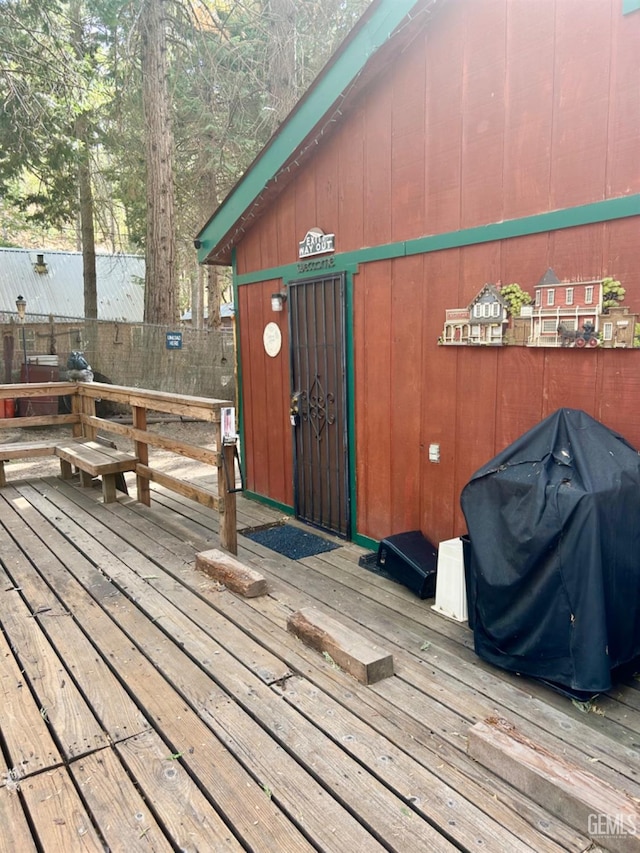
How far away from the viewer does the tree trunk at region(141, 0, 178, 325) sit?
7.92m

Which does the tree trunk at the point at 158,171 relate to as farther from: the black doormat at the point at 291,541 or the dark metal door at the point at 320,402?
the black doormat at the point at 291,541

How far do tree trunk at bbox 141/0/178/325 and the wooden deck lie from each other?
6.50 meters

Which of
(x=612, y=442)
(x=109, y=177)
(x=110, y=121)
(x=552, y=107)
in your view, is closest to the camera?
(x=612, y=442)

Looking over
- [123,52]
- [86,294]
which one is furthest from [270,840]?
[86,294]

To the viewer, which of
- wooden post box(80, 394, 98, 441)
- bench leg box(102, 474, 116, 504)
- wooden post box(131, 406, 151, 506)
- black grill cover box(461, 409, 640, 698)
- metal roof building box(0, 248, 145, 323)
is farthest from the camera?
metal roof building box(0, 248, 145, 323)

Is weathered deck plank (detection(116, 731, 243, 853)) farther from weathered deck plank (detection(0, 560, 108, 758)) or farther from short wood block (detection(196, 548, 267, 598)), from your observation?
short wood block (detection(196, 548, 267, 598))

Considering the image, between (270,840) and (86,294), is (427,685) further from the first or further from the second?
(86,294)

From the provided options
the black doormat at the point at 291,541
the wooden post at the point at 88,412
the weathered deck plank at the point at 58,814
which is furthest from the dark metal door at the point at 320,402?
the weathered deck plank at the point at 58,814

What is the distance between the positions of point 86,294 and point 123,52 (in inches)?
241

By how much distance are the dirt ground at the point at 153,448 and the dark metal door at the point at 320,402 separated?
6.44ft

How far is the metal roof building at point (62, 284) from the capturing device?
19.2 meters

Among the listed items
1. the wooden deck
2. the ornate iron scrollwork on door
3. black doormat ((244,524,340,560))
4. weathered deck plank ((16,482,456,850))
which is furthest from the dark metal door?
weathered deck plank ((16,482,456,850))

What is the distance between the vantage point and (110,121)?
35.4 ft

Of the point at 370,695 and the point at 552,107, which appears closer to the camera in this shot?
the point at 370,695
